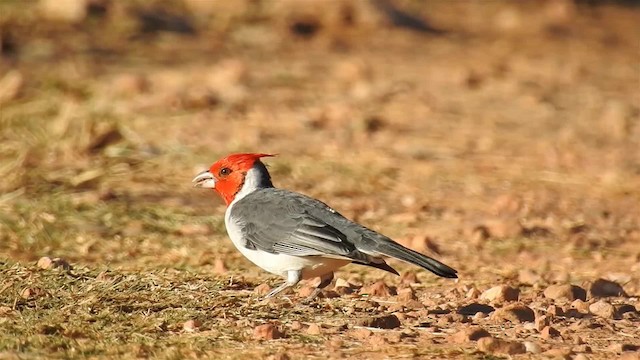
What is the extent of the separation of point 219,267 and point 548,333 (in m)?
2.01

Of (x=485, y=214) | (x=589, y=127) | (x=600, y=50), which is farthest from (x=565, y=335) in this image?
(x=600, y=50)

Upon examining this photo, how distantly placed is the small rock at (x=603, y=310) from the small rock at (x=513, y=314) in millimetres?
343

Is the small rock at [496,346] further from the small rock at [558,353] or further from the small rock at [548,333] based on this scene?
the small rock at [548,333]

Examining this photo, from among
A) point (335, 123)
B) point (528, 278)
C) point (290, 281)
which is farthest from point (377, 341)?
point (335, 123)

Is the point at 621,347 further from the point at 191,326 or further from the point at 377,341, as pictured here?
the point at 191,326

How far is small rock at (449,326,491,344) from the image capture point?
5570mm

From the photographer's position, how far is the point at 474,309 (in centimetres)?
616

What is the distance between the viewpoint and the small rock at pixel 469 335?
5.57m

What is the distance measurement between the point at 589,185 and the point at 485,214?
123cm

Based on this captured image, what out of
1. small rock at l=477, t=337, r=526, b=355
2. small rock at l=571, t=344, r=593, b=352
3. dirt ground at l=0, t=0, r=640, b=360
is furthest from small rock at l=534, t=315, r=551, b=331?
small rock at l=477, t=337, r=526, b=355

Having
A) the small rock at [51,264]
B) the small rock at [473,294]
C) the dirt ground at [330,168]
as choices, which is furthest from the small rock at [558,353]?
the small rock at [51,264]

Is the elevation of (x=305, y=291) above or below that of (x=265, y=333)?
below

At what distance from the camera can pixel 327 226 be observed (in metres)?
6.18

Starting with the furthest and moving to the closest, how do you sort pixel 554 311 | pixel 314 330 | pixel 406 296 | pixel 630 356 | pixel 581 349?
pixel 406 296 → pixel 554 311 → pixel 314 330 → pixel 581 349 → pixel 630 356
